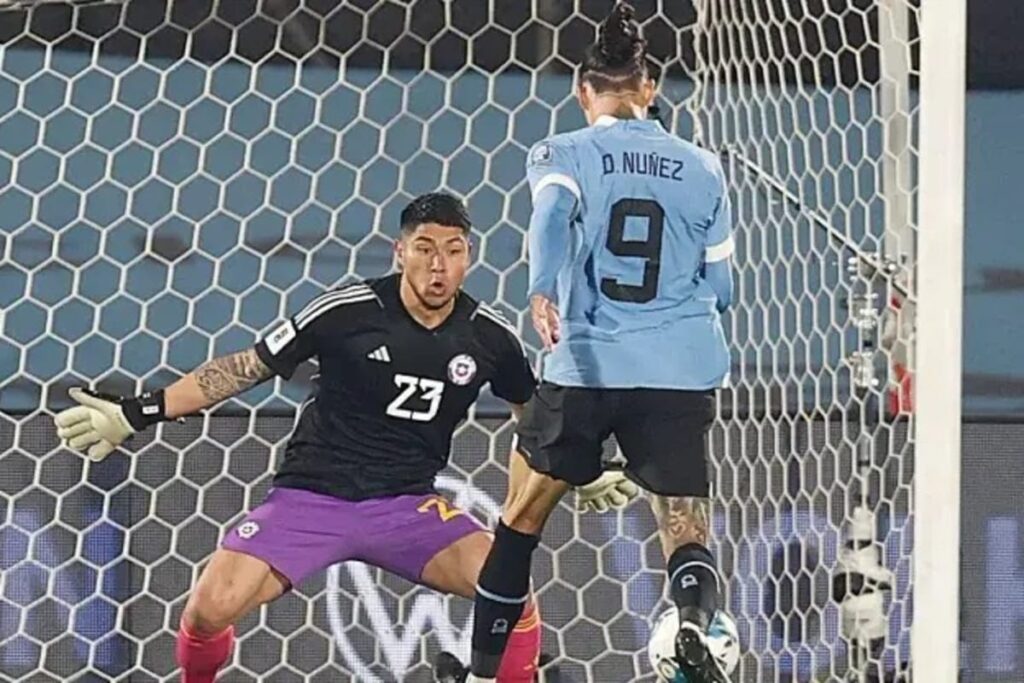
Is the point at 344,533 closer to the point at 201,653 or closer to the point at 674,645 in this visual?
the point at 201,653

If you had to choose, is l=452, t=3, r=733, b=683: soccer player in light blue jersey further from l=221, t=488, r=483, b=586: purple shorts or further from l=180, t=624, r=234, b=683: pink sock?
l=180, t=624, r=234, b=683: pink sock

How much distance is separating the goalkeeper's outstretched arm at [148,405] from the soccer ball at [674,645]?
689mm

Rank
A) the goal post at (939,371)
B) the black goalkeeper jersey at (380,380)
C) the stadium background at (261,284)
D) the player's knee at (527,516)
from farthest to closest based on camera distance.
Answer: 1. the stadium background at (261,284)
2. the black goalkeeper jersey at (380,380)
3. the player's knee at (527,516)
4. the goal post at (939,371)

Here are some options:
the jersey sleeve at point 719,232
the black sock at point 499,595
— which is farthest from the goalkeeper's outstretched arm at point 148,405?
the jersey sleeve at point 719,232

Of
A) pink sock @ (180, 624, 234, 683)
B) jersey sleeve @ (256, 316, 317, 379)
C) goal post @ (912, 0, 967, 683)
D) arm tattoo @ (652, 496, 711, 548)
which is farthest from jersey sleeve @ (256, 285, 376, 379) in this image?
goal post @ (912, 0, 967, 683)

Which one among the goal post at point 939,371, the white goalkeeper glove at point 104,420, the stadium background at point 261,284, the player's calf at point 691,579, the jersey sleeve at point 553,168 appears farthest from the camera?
the stadium background at point 261,284

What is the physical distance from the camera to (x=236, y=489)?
2939 millimetres

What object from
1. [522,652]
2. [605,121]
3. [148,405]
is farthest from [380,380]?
[605,121]

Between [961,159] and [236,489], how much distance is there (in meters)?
1.63

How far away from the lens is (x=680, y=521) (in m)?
2.11

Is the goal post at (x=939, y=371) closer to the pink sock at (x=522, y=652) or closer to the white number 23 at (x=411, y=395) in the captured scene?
the pink sock at (x=522, y=652)

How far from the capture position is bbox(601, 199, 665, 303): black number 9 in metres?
2.13

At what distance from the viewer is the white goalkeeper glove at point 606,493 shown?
2.51 metres

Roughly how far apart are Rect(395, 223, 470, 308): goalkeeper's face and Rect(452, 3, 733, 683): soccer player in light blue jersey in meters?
0.30
